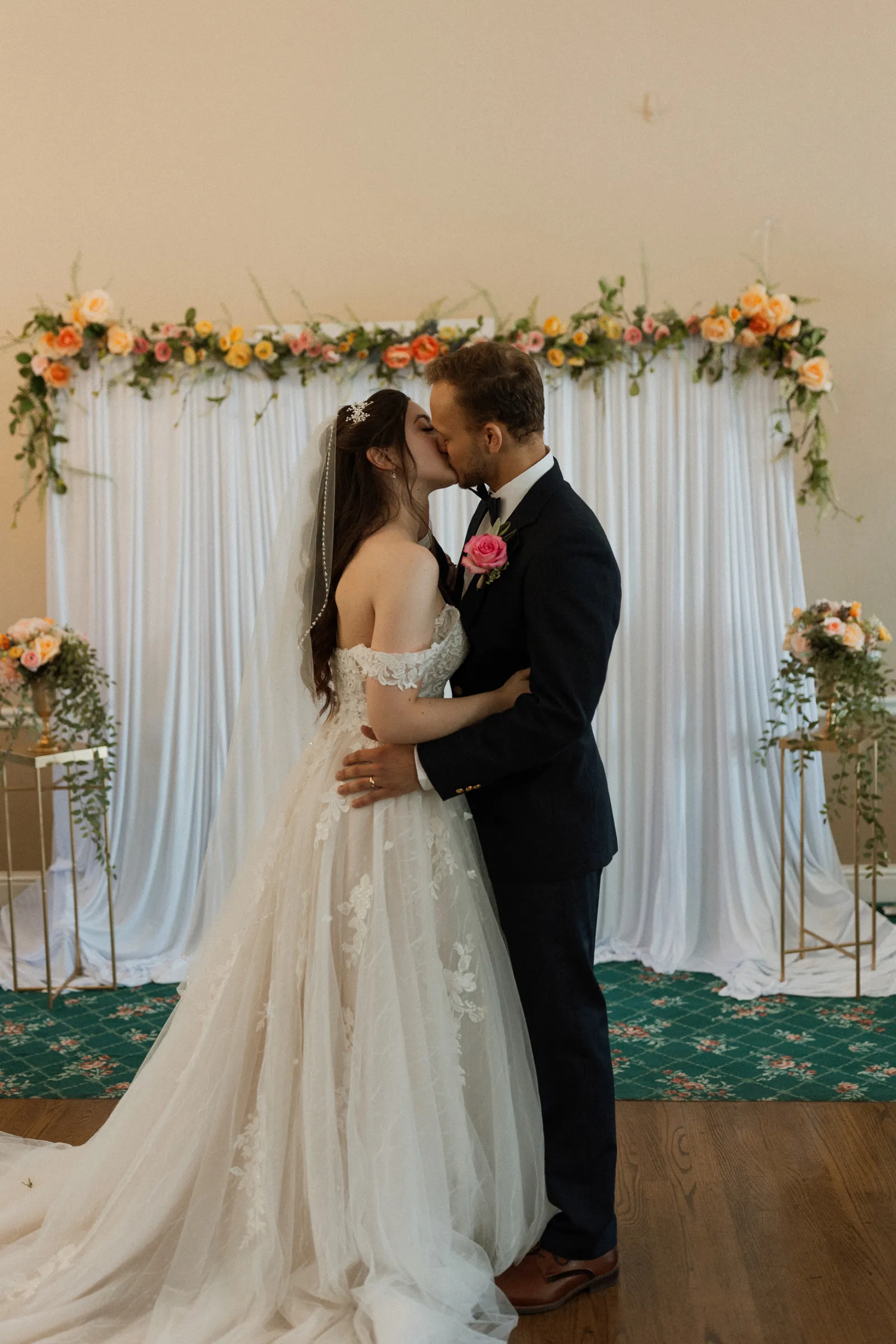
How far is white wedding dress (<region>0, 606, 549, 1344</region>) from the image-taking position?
2008 mm

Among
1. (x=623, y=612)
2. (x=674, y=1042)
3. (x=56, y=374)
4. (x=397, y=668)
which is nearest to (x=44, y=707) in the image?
(x=56, y=374)

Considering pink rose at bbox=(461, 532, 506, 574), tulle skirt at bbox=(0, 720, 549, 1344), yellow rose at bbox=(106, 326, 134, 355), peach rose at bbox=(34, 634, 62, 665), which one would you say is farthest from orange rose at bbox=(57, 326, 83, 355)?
pink rose at bbox=(461, 532, 506, 574)

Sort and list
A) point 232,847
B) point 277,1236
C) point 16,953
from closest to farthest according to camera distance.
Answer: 1. point 277,1236
2. point 232,847
3. point 16,953

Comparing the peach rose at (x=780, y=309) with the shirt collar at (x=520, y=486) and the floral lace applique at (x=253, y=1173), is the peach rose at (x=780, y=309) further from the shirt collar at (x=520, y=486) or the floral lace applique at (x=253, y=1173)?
the floral lace applique at (x=253, y=1173)

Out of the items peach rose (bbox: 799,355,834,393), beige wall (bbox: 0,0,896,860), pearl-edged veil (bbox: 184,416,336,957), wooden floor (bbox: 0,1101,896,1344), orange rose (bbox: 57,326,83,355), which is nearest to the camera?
wooden floor (bbox: 0,1101,896,1344)

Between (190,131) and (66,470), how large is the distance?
1690 mm

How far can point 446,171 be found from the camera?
4.95 metres

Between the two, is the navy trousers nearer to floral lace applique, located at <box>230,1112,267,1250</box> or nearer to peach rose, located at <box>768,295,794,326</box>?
floral lace applique, located at <box>230,1112,267,1250</box>

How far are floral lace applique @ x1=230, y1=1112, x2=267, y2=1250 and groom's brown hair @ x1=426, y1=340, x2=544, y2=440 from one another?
1.39 metres

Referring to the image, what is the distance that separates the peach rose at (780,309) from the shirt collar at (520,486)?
2.38m

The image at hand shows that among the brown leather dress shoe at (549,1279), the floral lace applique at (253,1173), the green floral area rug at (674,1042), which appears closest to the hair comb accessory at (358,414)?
the floral lace applique at (253,1173)

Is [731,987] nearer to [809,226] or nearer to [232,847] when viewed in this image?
[232,847]

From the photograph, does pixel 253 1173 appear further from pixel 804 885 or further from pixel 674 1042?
pixel 804 885

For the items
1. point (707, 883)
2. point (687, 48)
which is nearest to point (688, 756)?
point (707, 883)
